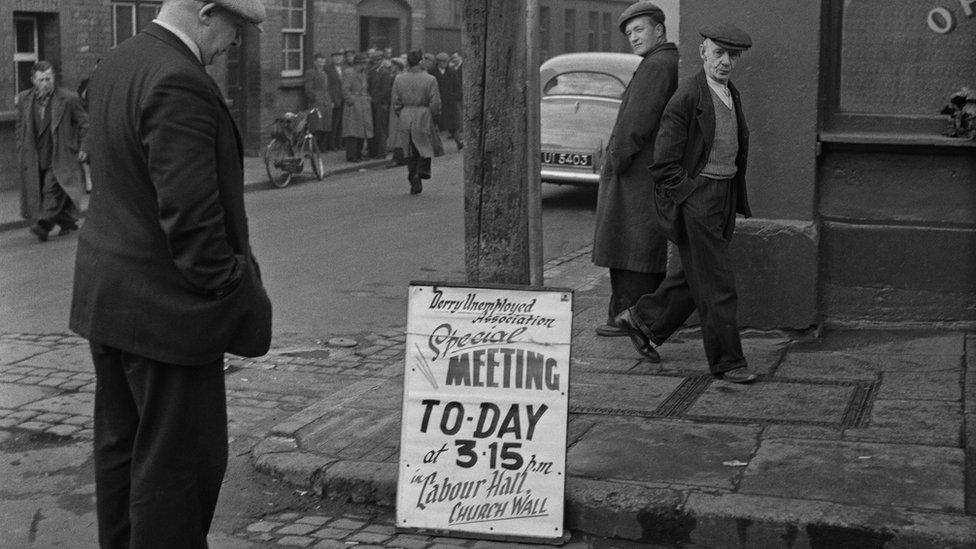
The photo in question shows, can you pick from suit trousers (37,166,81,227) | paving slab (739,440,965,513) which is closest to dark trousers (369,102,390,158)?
suit trousers (37,166,81,227)

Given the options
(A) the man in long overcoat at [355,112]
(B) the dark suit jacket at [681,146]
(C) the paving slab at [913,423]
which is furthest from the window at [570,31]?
(C) the paving slab at [913,423]

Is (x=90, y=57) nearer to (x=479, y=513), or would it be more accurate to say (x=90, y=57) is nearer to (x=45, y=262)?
(x=45, y=262)

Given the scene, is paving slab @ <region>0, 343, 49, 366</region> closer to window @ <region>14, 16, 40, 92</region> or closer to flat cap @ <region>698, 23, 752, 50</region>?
flat cap @ <region>698, 23, 752, 50</region>

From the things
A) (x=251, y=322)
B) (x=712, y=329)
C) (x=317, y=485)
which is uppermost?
(x=251, y=322)

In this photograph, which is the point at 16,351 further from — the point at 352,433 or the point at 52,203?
the point at 52,203

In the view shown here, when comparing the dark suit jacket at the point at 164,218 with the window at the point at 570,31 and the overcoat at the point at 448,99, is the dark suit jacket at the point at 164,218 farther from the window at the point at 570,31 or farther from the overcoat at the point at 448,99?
the window at the point at 570,31

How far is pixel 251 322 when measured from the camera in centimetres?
400

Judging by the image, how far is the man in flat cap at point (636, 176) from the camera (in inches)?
303

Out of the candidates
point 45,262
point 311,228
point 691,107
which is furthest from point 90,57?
point 691,107

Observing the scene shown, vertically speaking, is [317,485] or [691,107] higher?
[691,107]

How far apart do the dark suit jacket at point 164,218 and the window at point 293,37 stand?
21560 mm

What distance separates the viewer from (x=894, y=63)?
311 inches

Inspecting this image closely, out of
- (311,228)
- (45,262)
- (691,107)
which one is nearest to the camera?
(691,107)

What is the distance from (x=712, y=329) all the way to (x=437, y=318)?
7.05 feet
